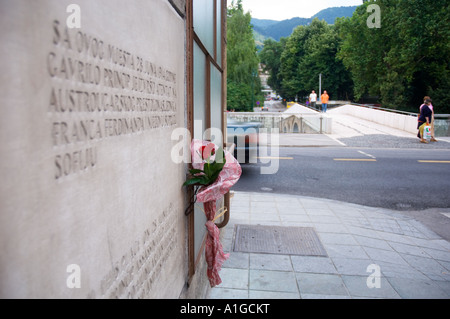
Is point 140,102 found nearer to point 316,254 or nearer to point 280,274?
point 280,274

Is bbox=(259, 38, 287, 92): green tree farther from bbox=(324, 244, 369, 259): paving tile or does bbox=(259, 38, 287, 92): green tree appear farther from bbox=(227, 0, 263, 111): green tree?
bbox=(324, 244, 369, 259): paving tile

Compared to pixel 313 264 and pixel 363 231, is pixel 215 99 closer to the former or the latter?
pixel 313 264

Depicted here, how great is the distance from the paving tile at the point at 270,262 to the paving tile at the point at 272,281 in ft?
0.36

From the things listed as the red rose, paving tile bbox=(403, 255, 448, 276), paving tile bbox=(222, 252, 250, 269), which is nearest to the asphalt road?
paving tile bbox=(403, 255, 448, 276)

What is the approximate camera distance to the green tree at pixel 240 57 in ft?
134

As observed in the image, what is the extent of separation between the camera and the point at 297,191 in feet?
28.2

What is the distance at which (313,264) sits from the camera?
4.52m

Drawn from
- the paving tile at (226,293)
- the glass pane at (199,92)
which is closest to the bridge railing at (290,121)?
the glass pane at (199,92)

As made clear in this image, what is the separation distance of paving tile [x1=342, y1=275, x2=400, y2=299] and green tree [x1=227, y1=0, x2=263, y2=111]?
38.4 meters

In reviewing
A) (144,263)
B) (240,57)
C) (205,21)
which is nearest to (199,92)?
(205,21)

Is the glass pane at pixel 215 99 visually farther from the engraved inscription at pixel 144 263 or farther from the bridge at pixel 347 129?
the bridge at pixel 347 129

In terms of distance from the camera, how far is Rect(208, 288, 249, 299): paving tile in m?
3.79

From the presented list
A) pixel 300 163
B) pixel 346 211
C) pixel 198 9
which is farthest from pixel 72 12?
pixel 300 163

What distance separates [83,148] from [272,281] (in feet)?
10.8
